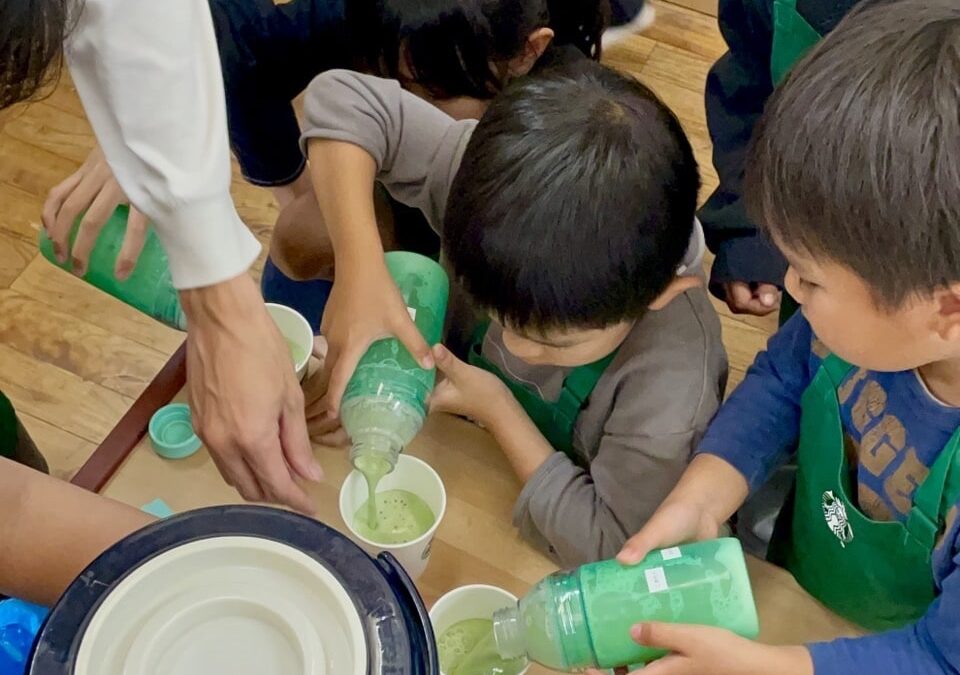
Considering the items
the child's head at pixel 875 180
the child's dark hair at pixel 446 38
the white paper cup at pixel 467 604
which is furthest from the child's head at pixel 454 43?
the white paper cup at pixel 467 604

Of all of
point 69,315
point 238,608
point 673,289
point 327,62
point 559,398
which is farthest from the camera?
point 69,315

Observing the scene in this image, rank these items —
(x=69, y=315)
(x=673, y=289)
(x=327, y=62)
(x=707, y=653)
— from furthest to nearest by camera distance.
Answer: (x=69, y=315)
(x=327, y=62)
(x=673, y=289)
(x=707, y=653)

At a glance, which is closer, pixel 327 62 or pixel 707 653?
pixel 707 653

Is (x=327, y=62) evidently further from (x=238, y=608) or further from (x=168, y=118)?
(x=238, y=608)

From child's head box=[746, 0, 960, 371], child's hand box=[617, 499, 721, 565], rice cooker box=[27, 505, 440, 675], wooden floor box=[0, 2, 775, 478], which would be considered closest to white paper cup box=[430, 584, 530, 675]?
child's hand box=[617, 499, 721, 565]

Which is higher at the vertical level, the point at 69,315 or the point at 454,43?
the point at 454,43

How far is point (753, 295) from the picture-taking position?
45.2 inches

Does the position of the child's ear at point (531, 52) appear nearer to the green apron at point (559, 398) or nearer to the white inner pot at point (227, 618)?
the green apron at point (559, 398)

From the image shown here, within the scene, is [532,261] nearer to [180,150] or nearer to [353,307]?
[353,307]

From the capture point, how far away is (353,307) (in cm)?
86

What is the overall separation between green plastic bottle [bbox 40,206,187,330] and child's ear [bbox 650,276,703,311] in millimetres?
437

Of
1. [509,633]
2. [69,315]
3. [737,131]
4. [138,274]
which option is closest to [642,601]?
[509,633]

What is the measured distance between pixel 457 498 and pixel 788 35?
1.88ft

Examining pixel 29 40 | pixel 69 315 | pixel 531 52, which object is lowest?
pixel 69 315
